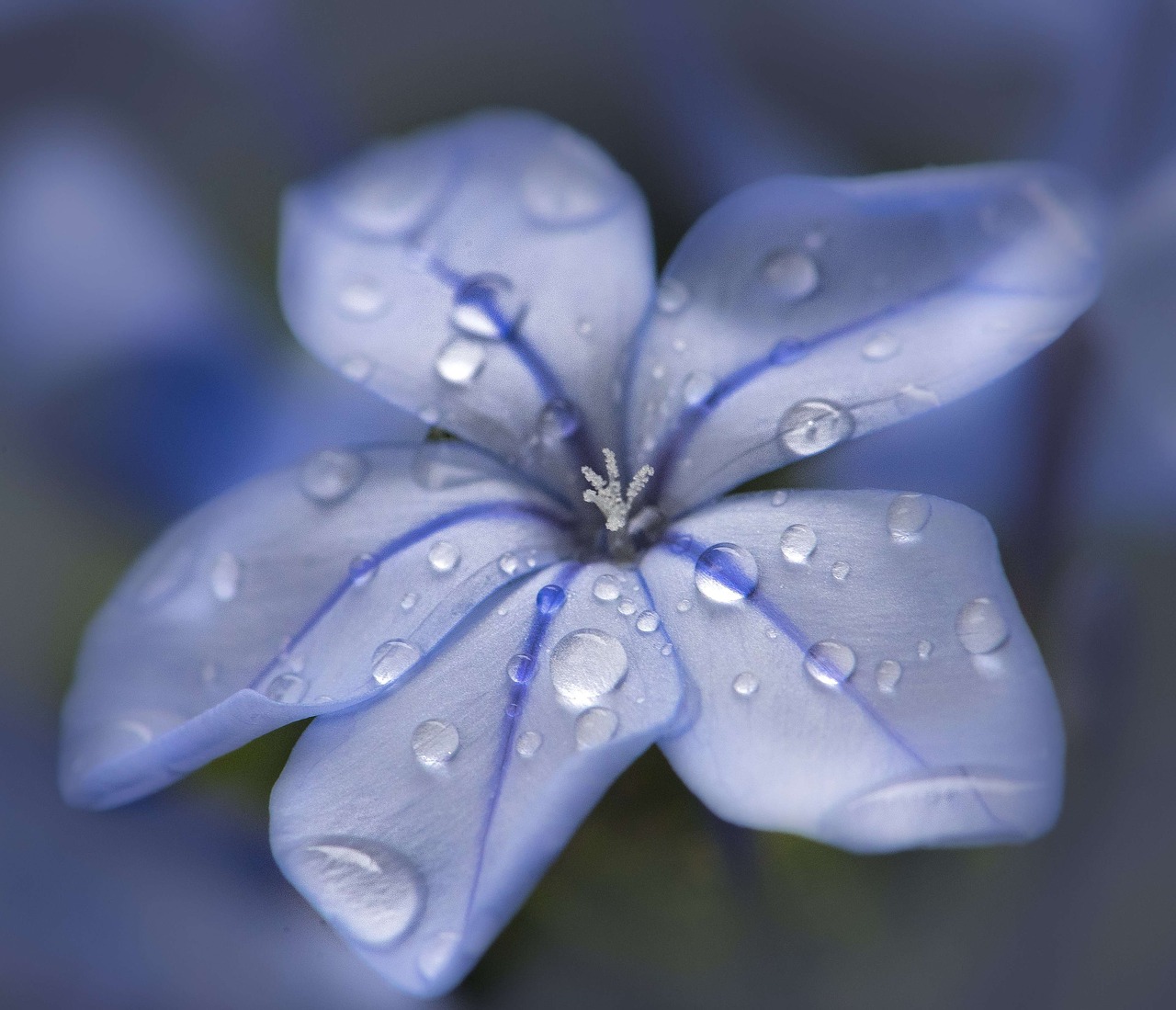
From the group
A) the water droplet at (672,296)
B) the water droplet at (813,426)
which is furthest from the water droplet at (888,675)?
the water droplet at (672,296)

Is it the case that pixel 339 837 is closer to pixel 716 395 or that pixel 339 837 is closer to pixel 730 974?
pixel 730 974

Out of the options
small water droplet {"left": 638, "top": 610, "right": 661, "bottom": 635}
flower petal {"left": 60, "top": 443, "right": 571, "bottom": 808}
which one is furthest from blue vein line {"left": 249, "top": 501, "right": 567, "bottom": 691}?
small water droplet {"left": 638, "top": 610, "right": 661, "bottom": 635}

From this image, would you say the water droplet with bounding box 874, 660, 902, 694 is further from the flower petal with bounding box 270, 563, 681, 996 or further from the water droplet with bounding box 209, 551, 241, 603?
the water droplet with bounding box 209, 551, 241, 603

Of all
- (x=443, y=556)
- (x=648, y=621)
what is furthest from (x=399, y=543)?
(x=648, y=621)

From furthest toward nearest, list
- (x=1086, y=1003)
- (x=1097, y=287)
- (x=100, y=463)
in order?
1. (x=100, y=463)
2. (x=1097, y=287)
3. (x=1086, y=1003)

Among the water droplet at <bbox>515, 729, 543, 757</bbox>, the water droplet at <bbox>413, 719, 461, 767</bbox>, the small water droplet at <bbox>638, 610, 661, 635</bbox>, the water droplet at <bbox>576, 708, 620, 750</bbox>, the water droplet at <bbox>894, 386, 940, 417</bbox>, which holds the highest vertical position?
the water droplet at <bbox>894, 386, 940, 417</bbox>

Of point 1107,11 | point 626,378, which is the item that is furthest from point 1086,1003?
point 1107,11
